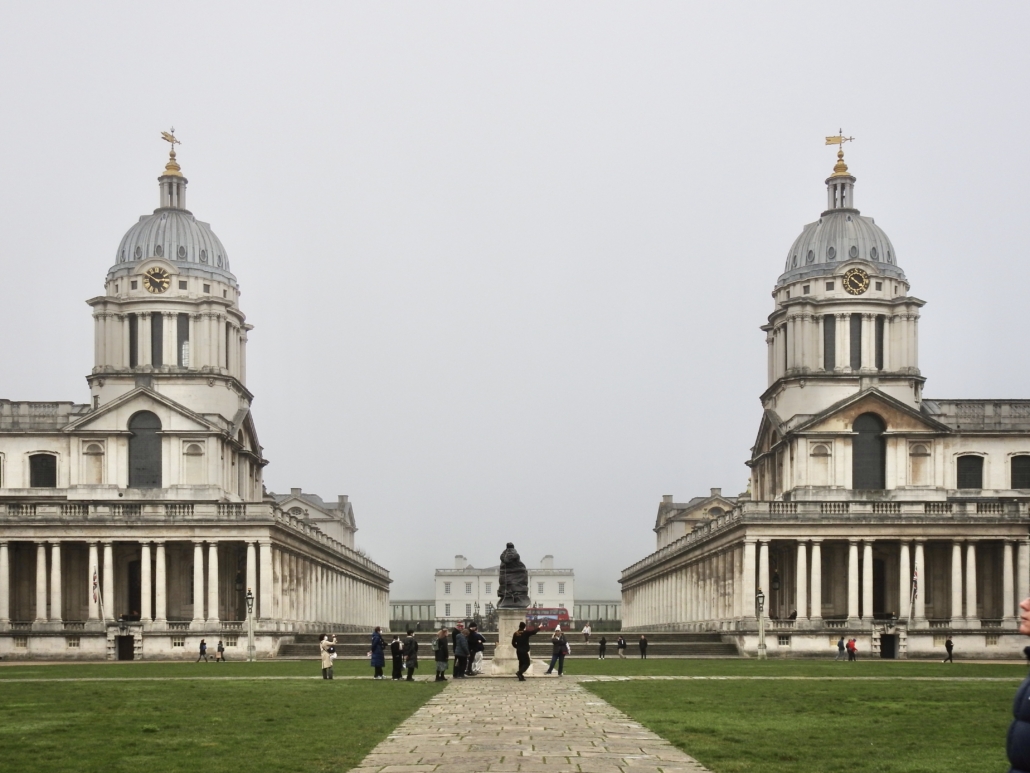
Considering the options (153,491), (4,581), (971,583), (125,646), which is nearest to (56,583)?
(4,581)

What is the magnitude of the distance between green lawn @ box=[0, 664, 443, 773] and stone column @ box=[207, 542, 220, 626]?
3744cm

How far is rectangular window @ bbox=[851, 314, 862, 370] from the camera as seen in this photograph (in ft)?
314

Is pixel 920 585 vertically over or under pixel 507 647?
under

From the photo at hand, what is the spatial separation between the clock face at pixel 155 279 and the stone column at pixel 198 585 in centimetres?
1747

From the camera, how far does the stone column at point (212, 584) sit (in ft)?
276

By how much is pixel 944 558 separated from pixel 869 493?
5.67 m

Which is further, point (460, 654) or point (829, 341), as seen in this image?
point (829, 341)

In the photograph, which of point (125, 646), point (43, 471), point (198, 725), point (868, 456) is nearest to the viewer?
point (198, 725)

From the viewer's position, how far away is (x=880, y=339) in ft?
315

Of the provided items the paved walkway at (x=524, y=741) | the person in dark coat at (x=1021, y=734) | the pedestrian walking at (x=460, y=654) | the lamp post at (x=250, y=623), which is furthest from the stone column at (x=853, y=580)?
the person in dark coat at (x=1021, y=734)

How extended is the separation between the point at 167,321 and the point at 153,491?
35.2 feet

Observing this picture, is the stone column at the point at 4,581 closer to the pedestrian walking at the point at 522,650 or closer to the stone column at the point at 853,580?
the pedestrian walking at the point at 522,650

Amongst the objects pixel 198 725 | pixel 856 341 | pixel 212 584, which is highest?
pixel 856 341

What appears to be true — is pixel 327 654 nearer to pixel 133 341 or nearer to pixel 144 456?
pixel 144 456
